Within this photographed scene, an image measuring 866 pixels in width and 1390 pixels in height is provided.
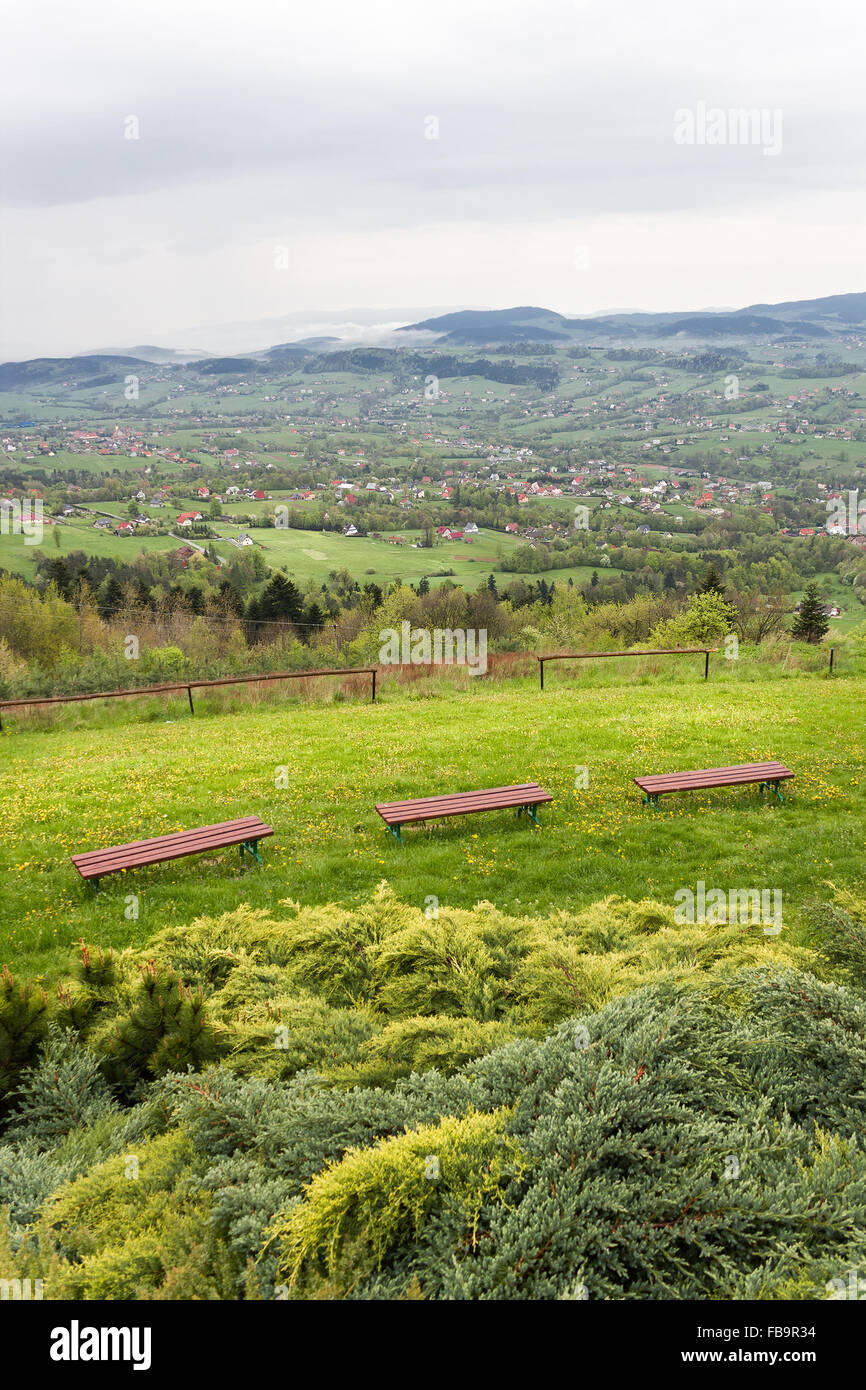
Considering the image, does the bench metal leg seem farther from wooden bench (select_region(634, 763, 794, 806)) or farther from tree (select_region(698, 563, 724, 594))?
tree (select_region(698, 563, 724, 594))

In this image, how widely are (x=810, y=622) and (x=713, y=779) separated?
135 ft

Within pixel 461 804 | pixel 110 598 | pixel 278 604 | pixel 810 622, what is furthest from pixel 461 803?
pixel 110 598

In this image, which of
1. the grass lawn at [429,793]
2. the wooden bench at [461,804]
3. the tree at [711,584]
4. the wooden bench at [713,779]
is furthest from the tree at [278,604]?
the wooden bench at [713,779]

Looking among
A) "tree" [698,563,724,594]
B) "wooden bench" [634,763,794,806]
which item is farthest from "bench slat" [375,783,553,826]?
"tree" [698,563,724,594]

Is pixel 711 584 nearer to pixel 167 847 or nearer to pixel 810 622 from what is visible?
pixel 810 622

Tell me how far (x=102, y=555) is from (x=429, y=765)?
96286 millimetres

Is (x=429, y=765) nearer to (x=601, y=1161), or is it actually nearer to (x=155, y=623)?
(x=601, y=1161)

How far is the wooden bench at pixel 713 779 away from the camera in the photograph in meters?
10.6

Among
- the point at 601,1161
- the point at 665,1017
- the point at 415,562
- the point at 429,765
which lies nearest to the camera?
the point at 601,1161
